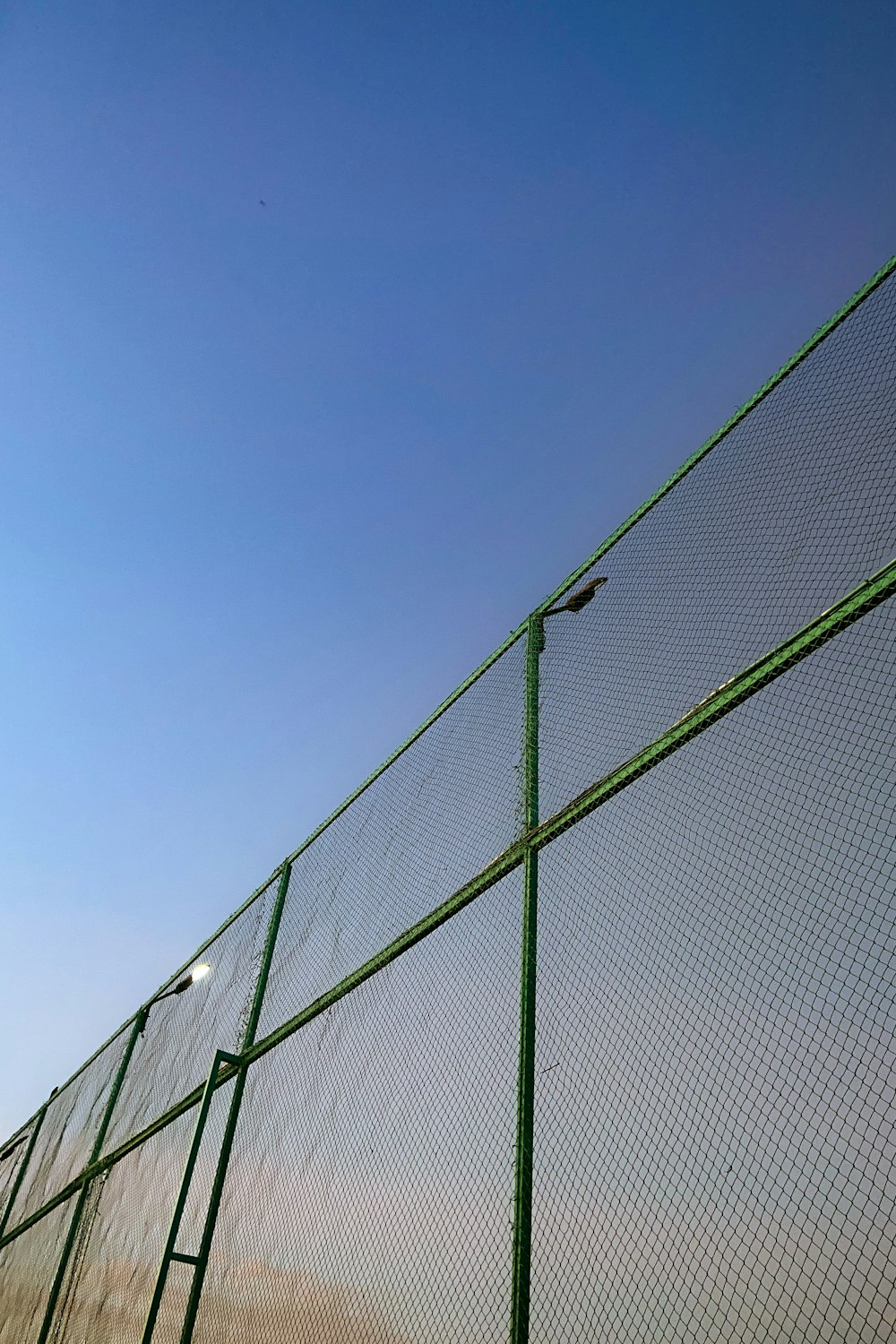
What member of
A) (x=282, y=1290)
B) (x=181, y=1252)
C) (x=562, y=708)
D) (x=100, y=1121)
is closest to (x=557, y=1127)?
(x=562, y=708)

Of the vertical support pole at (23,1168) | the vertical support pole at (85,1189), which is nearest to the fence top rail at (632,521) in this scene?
the vertical support pole at (85,1189)

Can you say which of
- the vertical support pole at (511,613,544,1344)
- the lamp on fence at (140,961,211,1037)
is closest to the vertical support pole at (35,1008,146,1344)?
the lamp on fence at (140,961,211,1037)

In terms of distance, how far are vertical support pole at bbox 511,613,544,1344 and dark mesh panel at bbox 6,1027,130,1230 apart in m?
4.67

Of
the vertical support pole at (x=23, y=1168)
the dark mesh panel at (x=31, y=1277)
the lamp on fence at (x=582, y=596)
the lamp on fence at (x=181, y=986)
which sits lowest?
the dark mesh panel at (x=31, y=1277)

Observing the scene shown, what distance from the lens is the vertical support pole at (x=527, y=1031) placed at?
6.55ft

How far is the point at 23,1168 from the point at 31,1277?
2057 millimetres

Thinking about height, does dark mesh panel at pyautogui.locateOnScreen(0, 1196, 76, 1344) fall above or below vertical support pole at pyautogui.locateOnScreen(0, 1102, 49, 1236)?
below

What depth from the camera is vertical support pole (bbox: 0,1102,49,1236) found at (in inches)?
283

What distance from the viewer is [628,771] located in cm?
245

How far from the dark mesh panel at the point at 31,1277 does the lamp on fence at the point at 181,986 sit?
1.22 metres

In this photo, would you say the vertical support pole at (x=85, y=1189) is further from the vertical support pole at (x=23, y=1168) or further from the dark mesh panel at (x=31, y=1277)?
the vertical support pole at (x=23, y=1168)

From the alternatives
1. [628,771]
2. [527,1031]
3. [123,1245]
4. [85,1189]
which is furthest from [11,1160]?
[628,771]

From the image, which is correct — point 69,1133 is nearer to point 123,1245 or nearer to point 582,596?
point 123,1245

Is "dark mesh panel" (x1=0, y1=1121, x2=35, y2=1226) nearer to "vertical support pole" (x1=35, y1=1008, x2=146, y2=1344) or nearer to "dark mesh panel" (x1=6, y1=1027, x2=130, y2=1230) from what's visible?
"dark mesh panel" (x1=6, y1=1027, x2=130, y2=1230)
